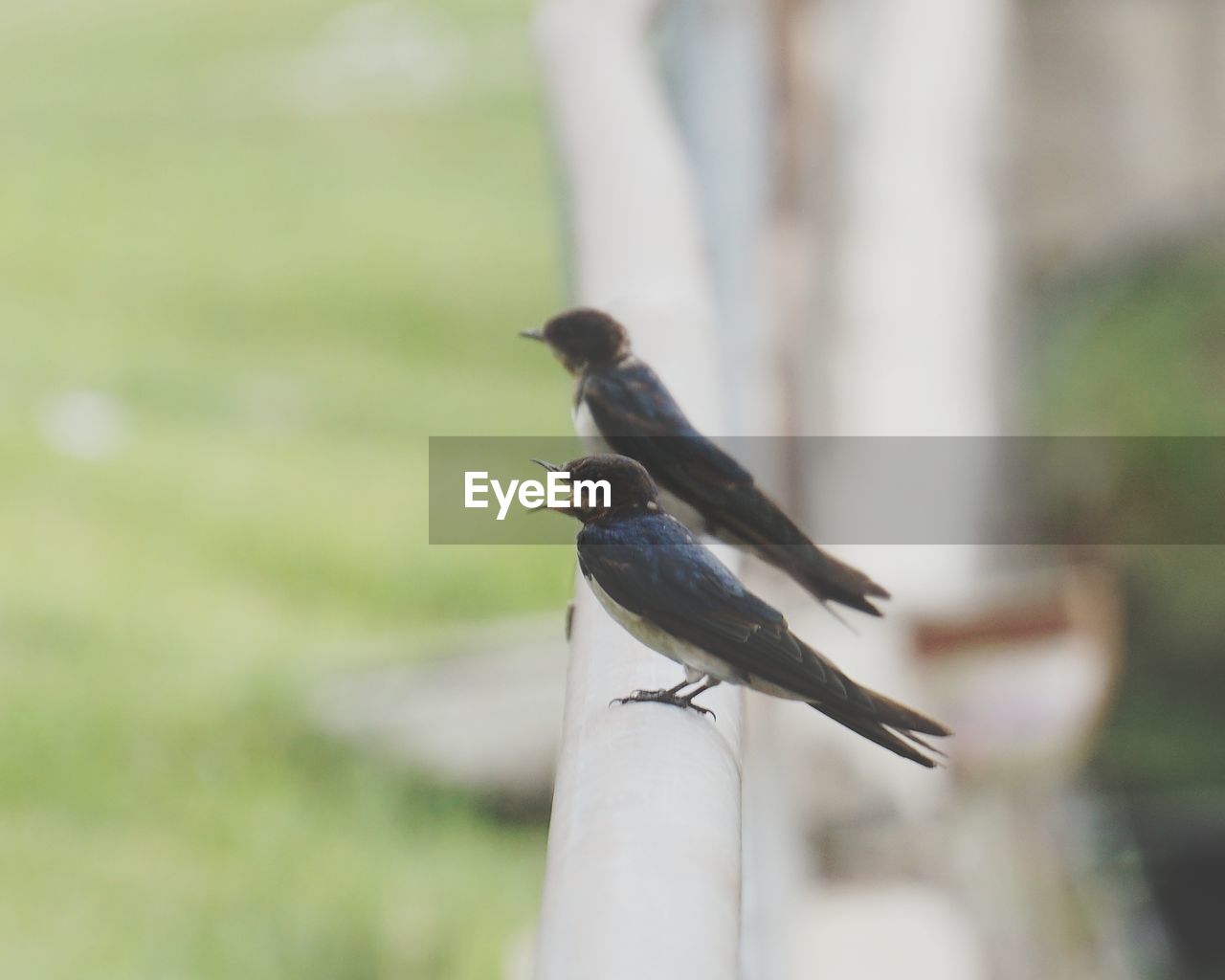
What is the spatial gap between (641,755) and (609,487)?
77 centimetres

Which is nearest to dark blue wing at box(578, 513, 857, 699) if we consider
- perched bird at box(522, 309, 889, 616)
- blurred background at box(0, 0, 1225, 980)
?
perched bird at box(522, 309, 889, 616)

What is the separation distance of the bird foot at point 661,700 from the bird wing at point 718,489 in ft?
2.78

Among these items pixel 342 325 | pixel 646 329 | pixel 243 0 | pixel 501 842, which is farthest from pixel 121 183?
pixel 646 329

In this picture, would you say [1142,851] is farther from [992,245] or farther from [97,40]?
[97,40]

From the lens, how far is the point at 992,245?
698 cm

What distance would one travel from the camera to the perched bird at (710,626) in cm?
162

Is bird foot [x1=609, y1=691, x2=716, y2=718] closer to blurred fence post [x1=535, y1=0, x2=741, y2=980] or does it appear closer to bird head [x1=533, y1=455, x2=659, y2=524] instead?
blurred fence post [x1=535, y1=0, x2=741, y2=980]

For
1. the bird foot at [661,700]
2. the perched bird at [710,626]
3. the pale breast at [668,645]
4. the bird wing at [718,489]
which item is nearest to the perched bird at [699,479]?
the bird wing at [718,489]

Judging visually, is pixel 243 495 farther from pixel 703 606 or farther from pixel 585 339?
pixel 703 606

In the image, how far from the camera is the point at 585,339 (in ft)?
8.39

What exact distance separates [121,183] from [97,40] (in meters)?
4.59

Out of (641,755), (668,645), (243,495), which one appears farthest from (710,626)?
(243,495)

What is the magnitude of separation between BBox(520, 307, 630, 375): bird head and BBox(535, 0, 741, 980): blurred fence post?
0.06m

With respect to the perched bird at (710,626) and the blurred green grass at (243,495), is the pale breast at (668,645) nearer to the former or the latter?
the perched bird at (710,626)
